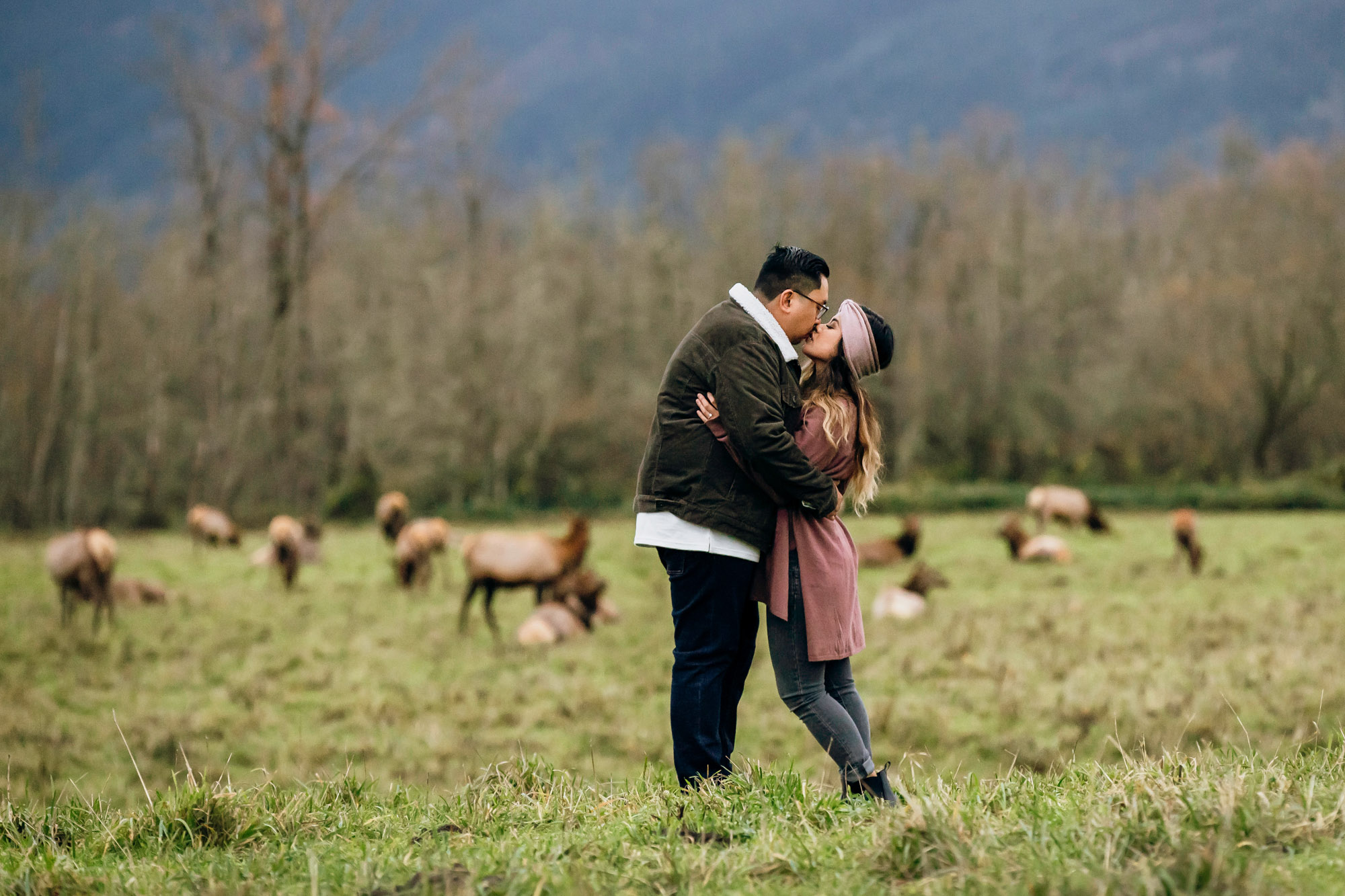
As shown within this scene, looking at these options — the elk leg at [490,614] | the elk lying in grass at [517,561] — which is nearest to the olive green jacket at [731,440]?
the elk leg at [490,614]

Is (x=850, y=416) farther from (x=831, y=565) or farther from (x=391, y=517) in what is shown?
(x=391, y=517)

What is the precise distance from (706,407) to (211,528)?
17.9m

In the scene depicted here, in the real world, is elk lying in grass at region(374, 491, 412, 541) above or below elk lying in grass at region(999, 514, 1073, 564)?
above

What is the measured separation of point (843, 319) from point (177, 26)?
28.7 meters

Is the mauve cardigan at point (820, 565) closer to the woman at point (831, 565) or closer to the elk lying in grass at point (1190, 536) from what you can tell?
the woman at point (831, 565)

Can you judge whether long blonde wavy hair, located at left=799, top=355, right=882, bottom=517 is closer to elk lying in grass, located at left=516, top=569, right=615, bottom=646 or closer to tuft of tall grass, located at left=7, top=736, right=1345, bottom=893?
tuft of tall grass, located at left=7, top=736, right=1345, bottom=893

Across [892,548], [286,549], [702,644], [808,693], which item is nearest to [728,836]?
[808,693]

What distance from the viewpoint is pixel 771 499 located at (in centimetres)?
376

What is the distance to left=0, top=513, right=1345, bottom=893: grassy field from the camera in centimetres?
264

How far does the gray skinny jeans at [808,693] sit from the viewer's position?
3584mm

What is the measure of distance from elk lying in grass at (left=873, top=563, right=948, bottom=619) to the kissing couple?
28.9 ft

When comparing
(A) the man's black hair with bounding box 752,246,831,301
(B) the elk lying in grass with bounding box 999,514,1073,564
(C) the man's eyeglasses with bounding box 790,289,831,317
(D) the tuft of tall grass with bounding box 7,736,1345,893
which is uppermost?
(A) the man's black hair with bounding box 752,246,831,301

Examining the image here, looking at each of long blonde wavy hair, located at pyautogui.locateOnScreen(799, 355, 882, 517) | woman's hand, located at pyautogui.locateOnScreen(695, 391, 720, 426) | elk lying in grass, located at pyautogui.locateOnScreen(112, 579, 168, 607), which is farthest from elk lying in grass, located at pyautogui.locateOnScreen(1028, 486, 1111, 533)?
woman's hand, located at pyautogui.locateOnScreen(695, 391, 720, 426)

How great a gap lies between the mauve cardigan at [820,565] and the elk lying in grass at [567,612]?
7.55m
